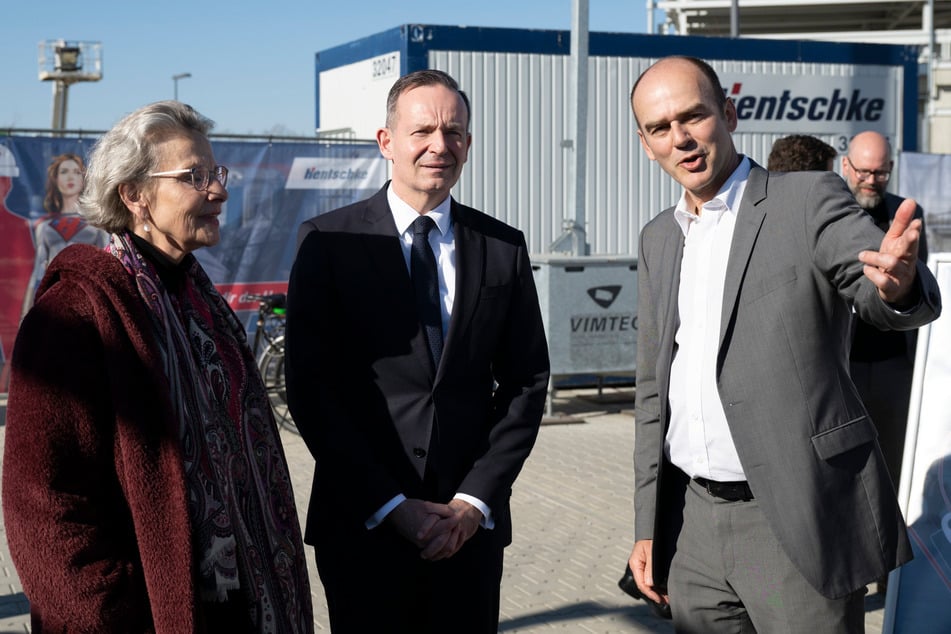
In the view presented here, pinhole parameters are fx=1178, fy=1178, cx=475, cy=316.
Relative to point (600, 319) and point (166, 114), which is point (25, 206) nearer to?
point (600, 319)

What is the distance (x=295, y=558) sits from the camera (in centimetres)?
301

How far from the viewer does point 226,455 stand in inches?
111

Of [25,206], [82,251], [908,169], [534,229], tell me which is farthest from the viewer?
[908,169]

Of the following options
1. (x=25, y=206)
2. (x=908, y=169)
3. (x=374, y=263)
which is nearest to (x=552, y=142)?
(x=908, y=169)

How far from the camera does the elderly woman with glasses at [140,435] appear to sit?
251cm

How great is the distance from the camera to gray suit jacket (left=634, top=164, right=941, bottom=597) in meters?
2.90

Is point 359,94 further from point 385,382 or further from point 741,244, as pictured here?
point 741,244

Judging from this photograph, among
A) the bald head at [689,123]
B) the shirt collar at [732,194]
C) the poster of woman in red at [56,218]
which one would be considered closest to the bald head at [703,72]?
the bald head at [689,123]

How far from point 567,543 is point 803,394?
165 inches

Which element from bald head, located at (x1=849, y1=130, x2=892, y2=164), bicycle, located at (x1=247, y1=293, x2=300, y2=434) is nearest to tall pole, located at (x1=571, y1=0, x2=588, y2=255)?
bicycle, located at (x1=247, y1=293, x2=300, y2=434)

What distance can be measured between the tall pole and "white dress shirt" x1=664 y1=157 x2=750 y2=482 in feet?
28.5

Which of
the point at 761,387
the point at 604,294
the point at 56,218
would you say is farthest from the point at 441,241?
the point at 56,218

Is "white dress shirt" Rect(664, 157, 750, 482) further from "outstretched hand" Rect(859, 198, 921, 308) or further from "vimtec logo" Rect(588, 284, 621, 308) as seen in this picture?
"vimtec logo" Rect(588, 284, 621, 308)

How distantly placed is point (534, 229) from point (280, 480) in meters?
10.7
